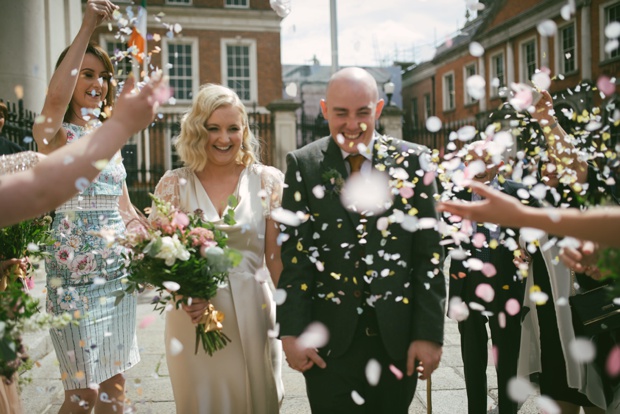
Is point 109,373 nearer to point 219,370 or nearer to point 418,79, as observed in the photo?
point 219,370

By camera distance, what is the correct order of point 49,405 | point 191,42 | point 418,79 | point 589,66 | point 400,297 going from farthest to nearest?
point 418,79, point 191,42, point 589,66, point 49,405, point 400,297

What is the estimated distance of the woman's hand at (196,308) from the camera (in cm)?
266

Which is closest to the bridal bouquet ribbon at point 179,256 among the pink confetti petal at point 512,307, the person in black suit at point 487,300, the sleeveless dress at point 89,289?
the sleeveless dress at point 89,289

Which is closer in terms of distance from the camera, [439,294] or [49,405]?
[439,294]

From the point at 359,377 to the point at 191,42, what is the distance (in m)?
23.4

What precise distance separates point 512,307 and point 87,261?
2.89m

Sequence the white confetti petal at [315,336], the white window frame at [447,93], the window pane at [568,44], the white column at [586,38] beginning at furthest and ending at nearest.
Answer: the white window frame at [447,93]
the window pane at [568,44]
the white column at [586,38]
the white confetti petal at [315,336]

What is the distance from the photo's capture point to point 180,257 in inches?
95.9

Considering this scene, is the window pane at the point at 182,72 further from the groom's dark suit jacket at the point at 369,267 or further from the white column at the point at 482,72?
the groom's dark suit jacket at the point at 369,267

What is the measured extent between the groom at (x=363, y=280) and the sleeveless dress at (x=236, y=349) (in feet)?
1.30

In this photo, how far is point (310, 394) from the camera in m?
2.71

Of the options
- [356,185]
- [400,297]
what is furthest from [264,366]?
[356,185]

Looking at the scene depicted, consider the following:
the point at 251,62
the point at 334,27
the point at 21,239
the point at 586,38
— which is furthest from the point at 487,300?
the point at 251,62

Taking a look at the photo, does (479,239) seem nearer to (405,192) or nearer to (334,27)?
(405,192)
